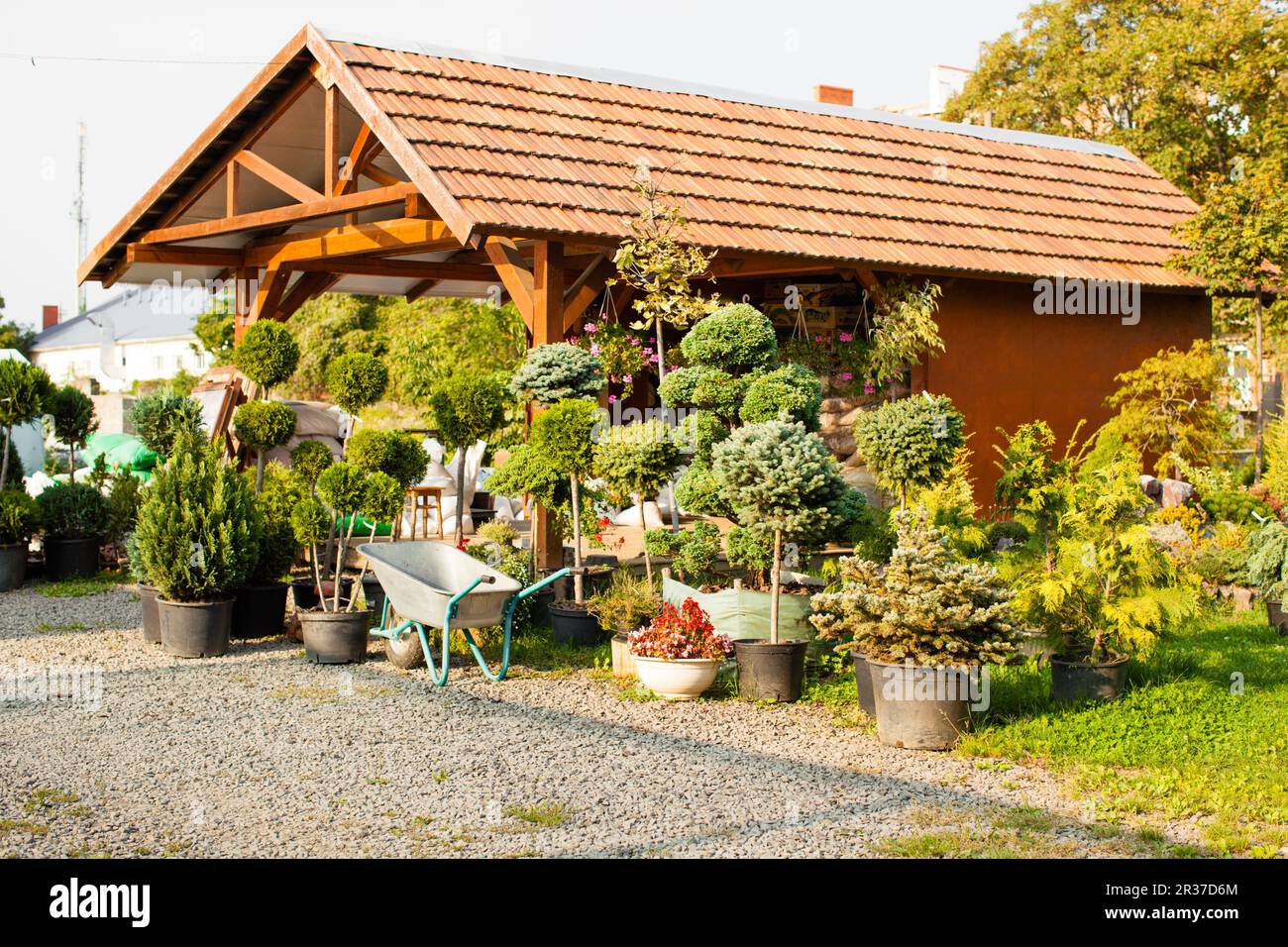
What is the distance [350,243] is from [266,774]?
7.49 metres

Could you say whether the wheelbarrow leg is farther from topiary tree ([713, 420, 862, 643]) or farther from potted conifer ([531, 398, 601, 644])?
topiary tree ([713, 420, 862, 643])

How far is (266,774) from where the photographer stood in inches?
247

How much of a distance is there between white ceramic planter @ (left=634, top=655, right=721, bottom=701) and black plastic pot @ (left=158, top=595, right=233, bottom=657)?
3141 millimetres

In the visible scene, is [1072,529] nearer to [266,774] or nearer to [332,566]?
[266,774]

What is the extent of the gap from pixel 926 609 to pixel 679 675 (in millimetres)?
1759

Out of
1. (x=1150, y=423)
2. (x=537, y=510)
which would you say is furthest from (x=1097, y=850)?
(x=1150, y=423)

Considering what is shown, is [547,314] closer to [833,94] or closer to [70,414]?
[70,414]

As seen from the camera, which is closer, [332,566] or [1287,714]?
[1287,714]

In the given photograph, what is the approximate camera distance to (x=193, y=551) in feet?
29.8

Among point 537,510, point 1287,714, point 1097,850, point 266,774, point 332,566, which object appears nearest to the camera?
point 1097,850

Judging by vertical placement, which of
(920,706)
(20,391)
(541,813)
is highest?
(20,391)

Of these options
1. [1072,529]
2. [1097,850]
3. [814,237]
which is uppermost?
[814,237]

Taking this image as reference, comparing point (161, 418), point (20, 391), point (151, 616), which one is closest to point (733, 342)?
point (151, 616)

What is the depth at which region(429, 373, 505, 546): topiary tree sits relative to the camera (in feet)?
31.2
